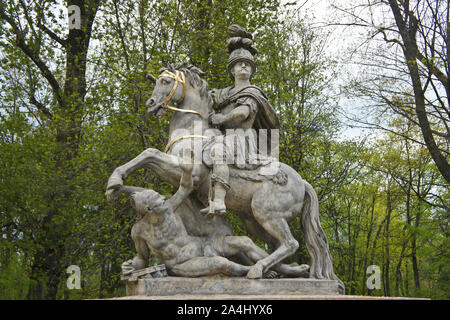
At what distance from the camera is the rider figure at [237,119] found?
514 centimetres

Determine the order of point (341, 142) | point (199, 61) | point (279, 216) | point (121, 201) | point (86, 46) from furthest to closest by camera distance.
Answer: point (341, 142) → point (86, 46) → point (199, 61) → point (121, 201) → point (279, 216)

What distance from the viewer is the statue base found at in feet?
15.3

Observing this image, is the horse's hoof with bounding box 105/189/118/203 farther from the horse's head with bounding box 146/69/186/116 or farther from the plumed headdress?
the plumed headdress

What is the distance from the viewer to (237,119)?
562 cm

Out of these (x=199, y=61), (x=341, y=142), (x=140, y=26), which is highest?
(x=140, y=26)

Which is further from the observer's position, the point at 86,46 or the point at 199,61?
the point at 86,46

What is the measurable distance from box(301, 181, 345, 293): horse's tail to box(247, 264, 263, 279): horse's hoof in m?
0.72

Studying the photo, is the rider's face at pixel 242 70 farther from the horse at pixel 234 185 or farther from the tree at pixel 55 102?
the tree at pixel 55 102

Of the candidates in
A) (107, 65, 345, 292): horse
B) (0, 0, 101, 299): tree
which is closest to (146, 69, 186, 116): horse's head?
(107, 65, 345, 292): horse

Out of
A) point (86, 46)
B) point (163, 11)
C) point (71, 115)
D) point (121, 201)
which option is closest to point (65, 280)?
point (121, 201)

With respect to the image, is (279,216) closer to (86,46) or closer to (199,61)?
(199,61)

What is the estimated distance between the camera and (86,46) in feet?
43.0

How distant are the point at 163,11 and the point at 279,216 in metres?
7.89
